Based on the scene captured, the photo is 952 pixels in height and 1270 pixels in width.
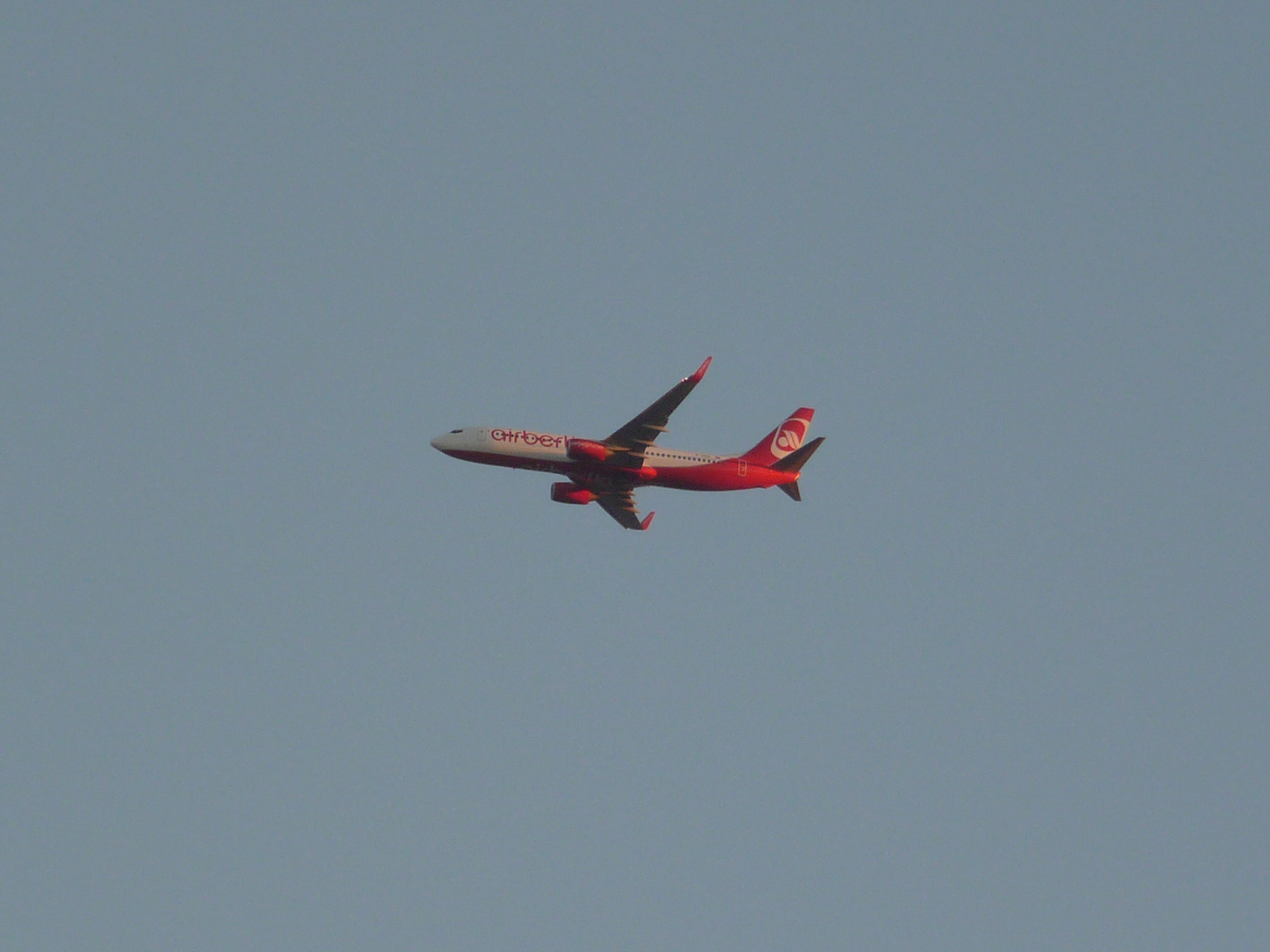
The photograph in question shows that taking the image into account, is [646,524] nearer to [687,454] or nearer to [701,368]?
[687,454]

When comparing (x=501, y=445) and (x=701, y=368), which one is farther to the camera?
(x=501, y=445)

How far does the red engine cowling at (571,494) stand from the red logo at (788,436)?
10790 mm

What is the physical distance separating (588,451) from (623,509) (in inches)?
303

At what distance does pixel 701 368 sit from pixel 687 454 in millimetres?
9272

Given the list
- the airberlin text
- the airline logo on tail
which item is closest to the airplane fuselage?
→ the airberlin text

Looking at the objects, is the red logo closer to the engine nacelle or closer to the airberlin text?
the engine nacelle

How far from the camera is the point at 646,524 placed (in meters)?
96.5

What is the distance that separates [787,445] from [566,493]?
42.7 ft

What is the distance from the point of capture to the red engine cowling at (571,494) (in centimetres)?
9519

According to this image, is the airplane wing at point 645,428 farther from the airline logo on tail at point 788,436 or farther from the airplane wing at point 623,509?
the airline logo on tail at point 788,436

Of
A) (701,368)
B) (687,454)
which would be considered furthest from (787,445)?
(701,368)

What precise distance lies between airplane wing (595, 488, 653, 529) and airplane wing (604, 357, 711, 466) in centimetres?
458

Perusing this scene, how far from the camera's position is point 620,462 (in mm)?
90500

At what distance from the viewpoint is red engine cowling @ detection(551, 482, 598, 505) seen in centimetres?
9519
